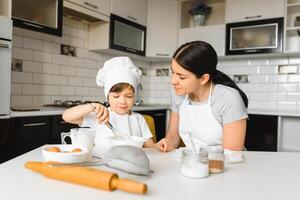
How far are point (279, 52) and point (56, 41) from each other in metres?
2.26

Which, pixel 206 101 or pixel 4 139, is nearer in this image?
pixel 206 101

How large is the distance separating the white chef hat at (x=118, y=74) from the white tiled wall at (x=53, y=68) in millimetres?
1235

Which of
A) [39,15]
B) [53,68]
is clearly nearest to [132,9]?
[53,68]

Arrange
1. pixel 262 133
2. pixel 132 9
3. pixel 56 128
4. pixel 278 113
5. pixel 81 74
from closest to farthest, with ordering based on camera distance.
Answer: pixel 56 128 → pixel 278 113 → pixel 262 133 → pixel 81 74 → pixel 132 9

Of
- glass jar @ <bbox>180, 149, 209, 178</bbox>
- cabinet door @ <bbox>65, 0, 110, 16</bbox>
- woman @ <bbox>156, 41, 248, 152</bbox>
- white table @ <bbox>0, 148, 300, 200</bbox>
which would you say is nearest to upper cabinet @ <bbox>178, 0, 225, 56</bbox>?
cabinet door @ <bbox>65, 0, 110, 16</bbox>

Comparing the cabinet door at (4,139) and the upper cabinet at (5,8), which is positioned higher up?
the upper cabinet at (5,8)

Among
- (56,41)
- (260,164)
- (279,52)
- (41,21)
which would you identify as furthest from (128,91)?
(279,52)

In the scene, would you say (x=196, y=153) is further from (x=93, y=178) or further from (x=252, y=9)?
(x=252, y=9)

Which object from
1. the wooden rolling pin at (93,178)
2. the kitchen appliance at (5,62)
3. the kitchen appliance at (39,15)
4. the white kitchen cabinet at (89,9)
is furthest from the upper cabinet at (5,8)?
the wooden rolling pin at (93,178)

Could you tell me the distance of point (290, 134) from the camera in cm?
313

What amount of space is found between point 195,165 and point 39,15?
2.00 metres

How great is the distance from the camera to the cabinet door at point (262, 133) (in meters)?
3.00

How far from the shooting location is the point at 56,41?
111 inches

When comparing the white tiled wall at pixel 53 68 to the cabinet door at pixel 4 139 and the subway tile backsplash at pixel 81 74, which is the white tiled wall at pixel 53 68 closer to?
the subway tile backsplash at pixel 81 74
